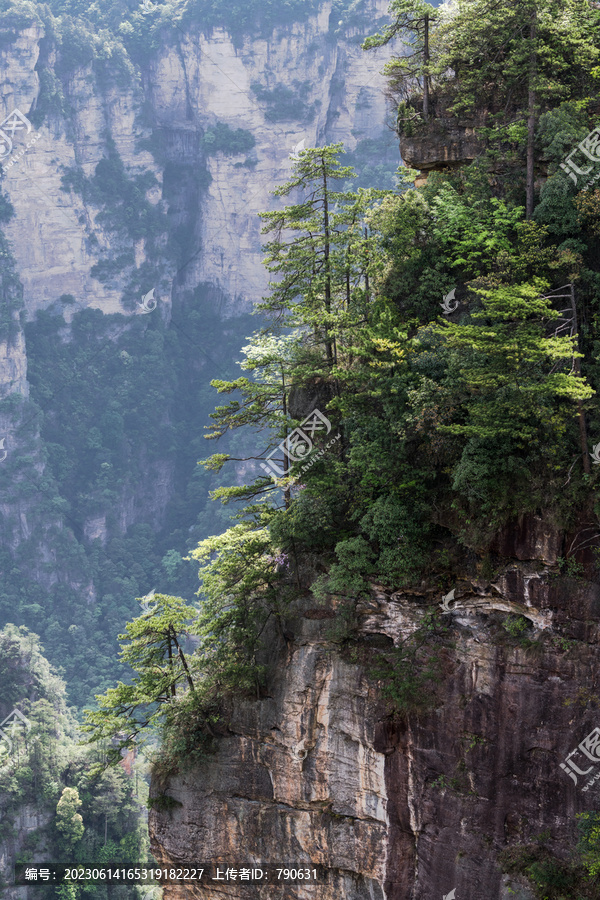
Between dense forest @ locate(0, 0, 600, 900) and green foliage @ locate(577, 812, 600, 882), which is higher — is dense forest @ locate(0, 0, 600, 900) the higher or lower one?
the higher one

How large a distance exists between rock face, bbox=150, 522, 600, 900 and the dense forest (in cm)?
28

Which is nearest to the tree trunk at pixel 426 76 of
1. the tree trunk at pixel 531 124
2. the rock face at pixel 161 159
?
the tree trunk at pixel 531 124

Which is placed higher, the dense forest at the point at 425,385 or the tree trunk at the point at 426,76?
the tree trunk at the point at 426,76

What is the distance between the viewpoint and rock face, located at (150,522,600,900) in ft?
40.7

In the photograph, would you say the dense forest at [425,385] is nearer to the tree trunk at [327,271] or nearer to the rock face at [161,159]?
the tree trunk at [327,271]

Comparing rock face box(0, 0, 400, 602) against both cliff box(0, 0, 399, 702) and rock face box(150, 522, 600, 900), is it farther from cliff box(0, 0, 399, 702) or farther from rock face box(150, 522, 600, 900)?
rock face box(150, 522, 600, 900)

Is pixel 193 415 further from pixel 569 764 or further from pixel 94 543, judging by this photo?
pixel 569 764

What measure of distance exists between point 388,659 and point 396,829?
9.38 ft

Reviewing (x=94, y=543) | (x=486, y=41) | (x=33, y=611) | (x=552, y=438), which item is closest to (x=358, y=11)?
(x=94, y=543)

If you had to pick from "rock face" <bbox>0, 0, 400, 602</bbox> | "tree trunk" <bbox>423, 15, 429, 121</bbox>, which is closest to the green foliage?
"tree trunk" <bbox>423, 15, 429, 121</bbox>

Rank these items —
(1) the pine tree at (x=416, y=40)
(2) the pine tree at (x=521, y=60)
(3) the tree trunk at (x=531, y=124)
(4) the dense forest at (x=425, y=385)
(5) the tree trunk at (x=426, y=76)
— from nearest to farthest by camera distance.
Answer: (4) the dense forest at (x=425, y=385) → (3) the tree trunk at (x=531, y=124) → (2) the pine tree at (x=521, y=60) → (1) the pine tree at (x=416, y=40) → (5) the tree trunk at (x=426, y=76)

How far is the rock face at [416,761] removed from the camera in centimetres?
1240

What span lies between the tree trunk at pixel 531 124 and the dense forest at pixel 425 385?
50mm

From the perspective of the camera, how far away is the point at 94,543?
70.8 metres
